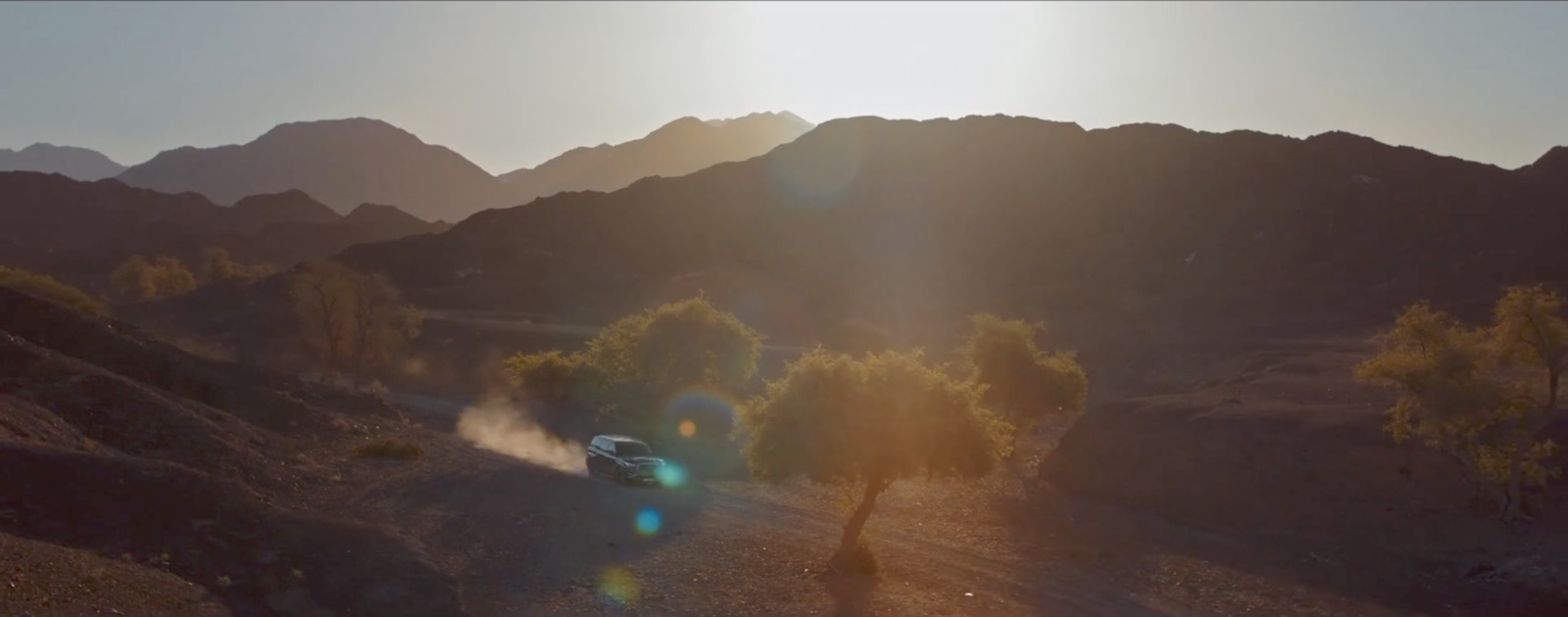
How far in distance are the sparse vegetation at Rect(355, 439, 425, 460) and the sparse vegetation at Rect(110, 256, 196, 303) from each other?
81.9 m

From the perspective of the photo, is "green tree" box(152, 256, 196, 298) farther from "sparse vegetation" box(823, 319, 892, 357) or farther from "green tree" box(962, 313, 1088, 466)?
"green tree" box(962, 313, 1088, 466)

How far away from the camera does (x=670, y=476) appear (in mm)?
35219

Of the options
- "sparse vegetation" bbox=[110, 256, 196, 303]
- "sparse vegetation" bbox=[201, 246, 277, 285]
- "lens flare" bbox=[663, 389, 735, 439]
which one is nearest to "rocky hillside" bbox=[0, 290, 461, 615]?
"lens flare" bbox=[663, 389, 735, 439]

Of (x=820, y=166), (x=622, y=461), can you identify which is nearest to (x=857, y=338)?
(x=622, y=461)

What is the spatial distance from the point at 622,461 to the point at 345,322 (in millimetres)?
34519

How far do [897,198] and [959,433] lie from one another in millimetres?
120515

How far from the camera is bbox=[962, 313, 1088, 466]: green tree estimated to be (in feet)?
156

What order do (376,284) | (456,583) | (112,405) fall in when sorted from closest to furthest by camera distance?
(456,583) → (112,405) → (376,284)

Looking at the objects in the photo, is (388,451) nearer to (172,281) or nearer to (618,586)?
(618,586)

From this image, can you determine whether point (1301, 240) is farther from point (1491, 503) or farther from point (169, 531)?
point (169, 531)

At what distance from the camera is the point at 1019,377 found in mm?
47531

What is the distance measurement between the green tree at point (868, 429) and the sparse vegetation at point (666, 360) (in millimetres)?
24679

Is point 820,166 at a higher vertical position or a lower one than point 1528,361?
higher

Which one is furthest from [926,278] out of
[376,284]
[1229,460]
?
[1229,460]
